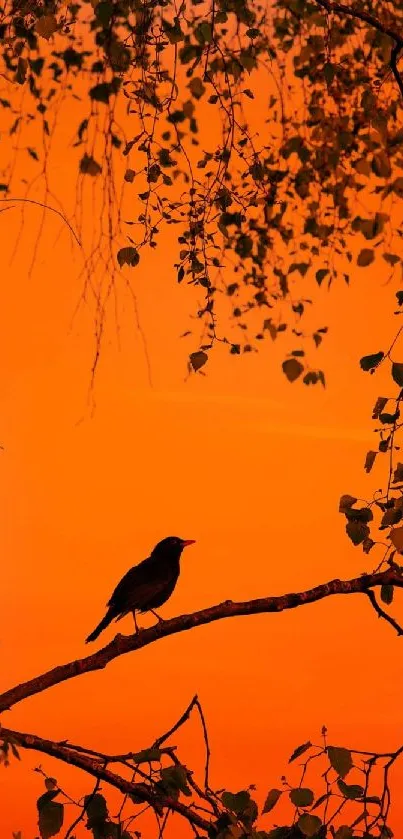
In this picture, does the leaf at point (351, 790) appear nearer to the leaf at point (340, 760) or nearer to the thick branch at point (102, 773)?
the leaf at point (340, 760)

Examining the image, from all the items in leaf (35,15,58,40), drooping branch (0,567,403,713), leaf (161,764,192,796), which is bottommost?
leaf (161,764,192,796)

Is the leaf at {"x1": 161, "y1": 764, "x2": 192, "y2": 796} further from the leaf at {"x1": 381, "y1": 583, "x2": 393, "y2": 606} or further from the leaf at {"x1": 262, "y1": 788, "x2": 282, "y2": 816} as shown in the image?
the leaf at {"x1": 381, "y1": 583, "x2": 393, "y2": 606}

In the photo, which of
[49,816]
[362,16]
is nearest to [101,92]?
[362,16]

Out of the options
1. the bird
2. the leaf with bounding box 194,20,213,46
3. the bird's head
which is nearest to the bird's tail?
the bird

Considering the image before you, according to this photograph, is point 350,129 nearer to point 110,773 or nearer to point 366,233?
point 366,233

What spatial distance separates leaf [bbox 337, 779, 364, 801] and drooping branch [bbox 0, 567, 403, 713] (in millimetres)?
404

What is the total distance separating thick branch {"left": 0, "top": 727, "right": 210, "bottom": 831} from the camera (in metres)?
2.52

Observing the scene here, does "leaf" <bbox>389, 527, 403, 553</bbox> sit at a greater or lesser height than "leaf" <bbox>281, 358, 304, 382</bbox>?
lesser

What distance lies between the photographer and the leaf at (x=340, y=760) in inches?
91.4

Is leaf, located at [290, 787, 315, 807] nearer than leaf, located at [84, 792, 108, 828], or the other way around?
leaf, located at [290, 787, 315, 807]

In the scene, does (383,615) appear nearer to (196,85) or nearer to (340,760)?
(340,760)

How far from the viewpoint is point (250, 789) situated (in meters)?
2.41

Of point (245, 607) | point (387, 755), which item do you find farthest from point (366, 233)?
point (387, 755)

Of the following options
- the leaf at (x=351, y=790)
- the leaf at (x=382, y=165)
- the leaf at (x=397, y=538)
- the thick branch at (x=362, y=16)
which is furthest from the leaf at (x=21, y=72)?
the leaf at (x=351, y=790)
